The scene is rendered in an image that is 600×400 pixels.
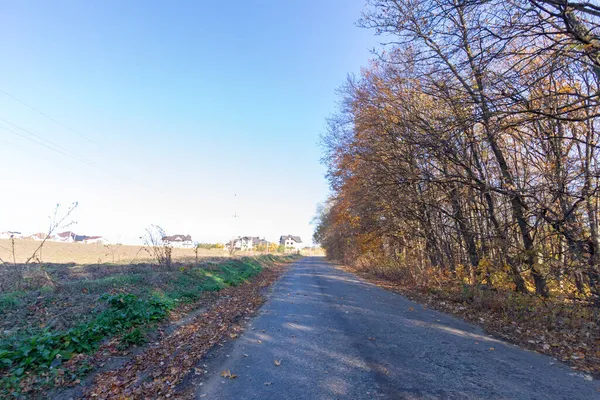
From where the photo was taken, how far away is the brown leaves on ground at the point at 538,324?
5742mm

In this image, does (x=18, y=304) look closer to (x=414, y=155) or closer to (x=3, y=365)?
(x=3, y=365)

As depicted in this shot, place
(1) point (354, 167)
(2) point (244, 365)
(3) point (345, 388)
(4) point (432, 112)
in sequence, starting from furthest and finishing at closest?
(1) point (354, 167), (4) point (432, 112), (2) point (244, 365), (3) point (345, 388)

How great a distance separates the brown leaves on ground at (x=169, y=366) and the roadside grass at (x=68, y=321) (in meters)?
0.48

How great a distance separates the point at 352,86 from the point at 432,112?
21.6 ft

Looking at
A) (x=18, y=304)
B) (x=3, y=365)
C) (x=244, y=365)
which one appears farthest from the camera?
(x=18, y=304)

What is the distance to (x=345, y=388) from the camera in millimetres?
4152

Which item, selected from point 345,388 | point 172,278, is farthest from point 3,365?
point 172,278

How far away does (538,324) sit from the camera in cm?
739

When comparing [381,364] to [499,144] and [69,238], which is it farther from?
[69,238]

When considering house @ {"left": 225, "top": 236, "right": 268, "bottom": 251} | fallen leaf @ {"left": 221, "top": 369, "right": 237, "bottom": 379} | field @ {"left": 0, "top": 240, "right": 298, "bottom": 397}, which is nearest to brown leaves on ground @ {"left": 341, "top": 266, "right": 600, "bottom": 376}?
fallen leaf @ {"left": 221, "top": 369, "right": 237, "bottom": 379}

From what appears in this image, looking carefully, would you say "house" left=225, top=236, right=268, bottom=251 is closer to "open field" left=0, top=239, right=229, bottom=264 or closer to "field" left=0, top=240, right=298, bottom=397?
"open field" left=0, top=239, right=229, bottom=264

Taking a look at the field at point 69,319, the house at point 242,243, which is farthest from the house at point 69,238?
the house at point 242,243

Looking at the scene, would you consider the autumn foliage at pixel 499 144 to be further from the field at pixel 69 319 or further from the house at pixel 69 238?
the house at pixel 69 238

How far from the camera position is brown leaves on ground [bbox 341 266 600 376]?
5742mm
